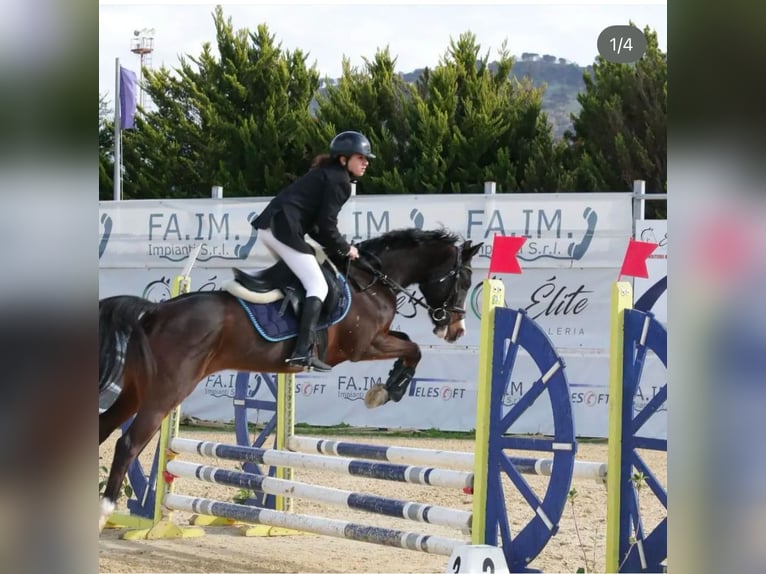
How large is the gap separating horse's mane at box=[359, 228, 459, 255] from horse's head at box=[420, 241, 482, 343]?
98mm

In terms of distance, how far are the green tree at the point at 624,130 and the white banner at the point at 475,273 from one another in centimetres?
225

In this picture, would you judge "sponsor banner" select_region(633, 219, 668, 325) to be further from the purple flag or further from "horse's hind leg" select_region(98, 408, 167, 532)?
the purple flag

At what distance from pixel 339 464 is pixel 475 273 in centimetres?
341

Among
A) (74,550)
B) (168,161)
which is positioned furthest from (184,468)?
(168,161)

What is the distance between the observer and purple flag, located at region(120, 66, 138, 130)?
7.80 m

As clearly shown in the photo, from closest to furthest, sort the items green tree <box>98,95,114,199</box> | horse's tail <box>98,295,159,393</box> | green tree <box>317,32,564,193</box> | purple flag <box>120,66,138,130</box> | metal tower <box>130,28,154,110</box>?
horse's tail <box>98,295,159,393</box>, purple flag <box>120,66,138,130</box>, green tree <box>317,32,564,193</box>, green tree <box>98,95,114,199</box>, metal tower <box>130,28,154,110</box>

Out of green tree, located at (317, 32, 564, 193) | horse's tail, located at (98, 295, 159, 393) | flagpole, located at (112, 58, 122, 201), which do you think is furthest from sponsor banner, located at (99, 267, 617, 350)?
horse's tail, located at (98, 295, 159, 393)

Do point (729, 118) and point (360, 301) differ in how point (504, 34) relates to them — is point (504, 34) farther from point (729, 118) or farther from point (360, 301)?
point (729, 118)

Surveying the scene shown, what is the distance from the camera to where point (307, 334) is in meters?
3.18

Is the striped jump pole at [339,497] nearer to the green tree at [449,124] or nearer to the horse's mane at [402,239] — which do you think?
the horse's mane at [402,239]

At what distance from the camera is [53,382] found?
636 millimetres

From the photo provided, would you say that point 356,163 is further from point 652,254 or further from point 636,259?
point 652,254

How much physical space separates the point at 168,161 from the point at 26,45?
823cm

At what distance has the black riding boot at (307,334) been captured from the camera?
3168 mm
